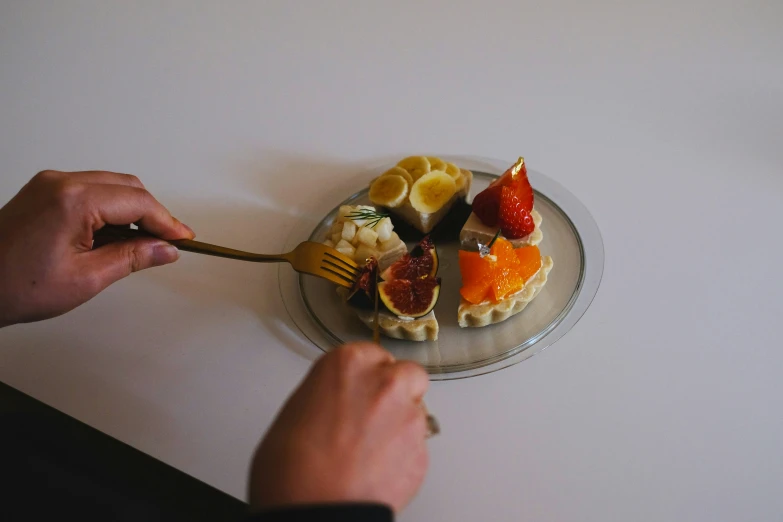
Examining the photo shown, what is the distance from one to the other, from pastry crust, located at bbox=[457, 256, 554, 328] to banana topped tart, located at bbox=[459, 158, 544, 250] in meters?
0.15

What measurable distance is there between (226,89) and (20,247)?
128 centimetres

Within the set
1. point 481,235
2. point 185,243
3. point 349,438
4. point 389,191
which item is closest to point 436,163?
point 389,191

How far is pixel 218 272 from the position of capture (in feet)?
6.17

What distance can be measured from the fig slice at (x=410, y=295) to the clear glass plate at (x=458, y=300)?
0.28 ft

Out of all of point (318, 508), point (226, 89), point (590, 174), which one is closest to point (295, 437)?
point (318, 508)

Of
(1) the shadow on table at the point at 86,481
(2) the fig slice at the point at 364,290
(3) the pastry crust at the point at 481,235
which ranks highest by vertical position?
(3) the pastry crust at the point at 481,235

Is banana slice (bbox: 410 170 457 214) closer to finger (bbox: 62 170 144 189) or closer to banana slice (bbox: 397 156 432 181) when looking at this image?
banana slice (bbox: 397 156 432 181)

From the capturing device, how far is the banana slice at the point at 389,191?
6.07 ft

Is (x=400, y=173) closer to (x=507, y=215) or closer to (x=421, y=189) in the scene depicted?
(x=421, y=189)

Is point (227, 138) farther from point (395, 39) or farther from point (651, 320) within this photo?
point (651, 320)

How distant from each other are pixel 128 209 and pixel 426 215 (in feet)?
2.64

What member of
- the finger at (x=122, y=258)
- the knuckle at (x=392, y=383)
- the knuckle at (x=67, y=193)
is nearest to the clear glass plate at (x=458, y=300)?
the finger at (x=122, y=258)

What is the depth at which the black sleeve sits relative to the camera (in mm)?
885

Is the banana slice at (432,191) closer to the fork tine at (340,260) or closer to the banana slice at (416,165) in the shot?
the banana slice at (416,165)
